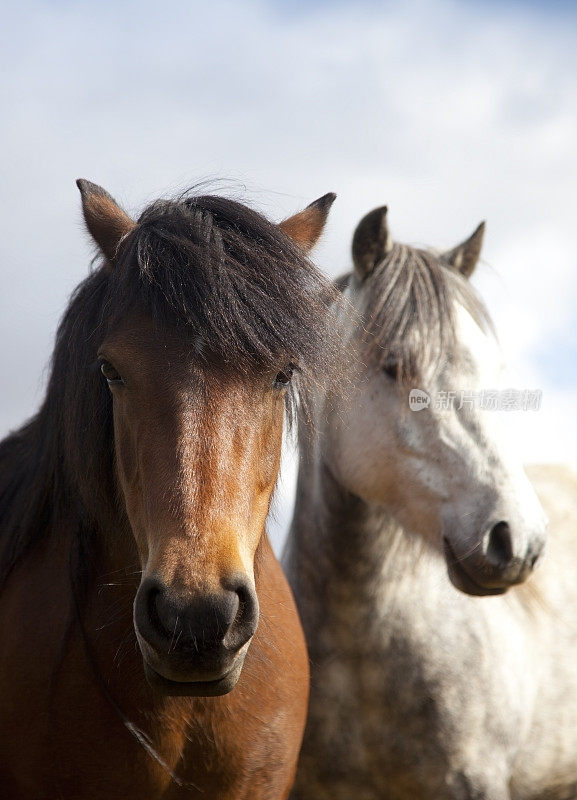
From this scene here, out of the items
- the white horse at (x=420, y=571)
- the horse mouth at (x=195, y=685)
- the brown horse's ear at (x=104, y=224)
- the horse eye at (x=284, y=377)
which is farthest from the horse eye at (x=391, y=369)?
the horse mouth at (x=195, y=685)

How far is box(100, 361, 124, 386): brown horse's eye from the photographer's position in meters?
2.22

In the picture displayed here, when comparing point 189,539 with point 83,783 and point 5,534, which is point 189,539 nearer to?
point 83,783

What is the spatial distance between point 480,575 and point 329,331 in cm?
144

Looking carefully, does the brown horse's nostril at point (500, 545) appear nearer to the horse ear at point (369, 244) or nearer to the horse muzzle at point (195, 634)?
the horse ear at point (369, 244)

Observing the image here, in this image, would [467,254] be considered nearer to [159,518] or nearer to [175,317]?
[175,317]

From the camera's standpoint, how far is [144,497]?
6.73ft

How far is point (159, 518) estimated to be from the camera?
6.31ft

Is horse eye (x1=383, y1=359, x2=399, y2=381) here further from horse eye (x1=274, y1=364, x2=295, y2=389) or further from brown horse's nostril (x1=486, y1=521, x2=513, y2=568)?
horse eye (x1=274, y1=364, x2=295, y2=389)

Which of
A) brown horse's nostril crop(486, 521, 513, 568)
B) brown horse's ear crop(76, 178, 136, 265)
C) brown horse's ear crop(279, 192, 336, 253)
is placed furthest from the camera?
brown horse's nostril crop(486, 521, 513, 568)

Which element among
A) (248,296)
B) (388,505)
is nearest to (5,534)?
(248,296)

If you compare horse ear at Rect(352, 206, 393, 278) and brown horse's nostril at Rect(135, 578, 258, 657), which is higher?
horse ear at Rect(352, 206, 393, 278)

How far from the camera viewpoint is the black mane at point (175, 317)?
2162mm

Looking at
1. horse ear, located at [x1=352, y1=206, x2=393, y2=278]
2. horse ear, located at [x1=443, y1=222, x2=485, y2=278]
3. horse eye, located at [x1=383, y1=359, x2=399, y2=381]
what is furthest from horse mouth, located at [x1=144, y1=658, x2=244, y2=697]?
horse ear, located at [x1=443, y1=222, x2=485, y2=278]

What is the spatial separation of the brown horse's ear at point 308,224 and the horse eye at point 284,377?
486 millimetres
